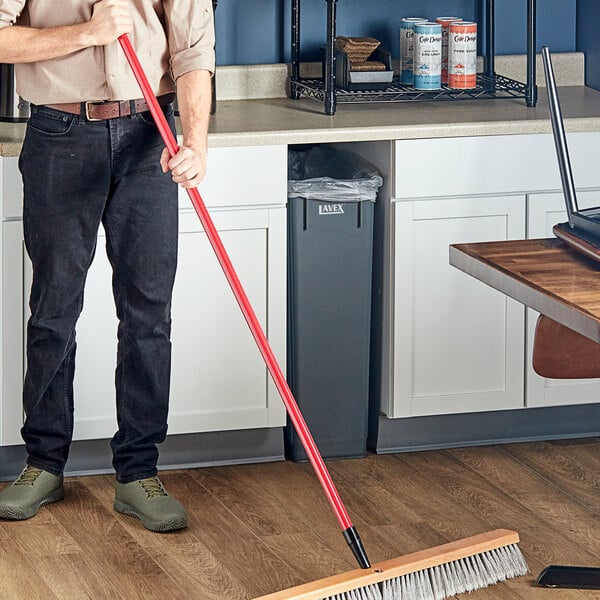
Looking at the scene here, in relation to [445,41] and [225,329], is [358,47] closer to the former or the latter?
[445,41]

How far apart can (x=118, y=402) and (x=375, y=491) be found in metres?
0.66

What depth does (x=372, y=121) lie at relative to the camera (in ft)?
10.6

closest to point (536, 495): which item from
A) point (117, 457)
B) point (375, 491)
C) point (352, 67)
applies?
point (375, 491)

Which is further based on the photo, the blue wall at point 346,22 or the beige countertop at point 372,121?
the blue wall at point 346,22

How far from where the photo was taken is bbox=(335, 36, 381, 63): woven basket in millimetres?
3518

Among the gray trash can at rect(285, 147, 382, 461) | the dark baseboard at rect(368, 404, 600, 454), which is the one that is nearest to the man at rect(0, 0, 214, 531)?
the gray trash can at rect(285, 147, 382, 461)

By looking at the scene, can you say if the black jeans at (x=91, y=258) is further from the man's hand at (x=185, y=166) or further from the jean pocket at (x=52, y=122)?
the man's hand at (x=185, y=166)

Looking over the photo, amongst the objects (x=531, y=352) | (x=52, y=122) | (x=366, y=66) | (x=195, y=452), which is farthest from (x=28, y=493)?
(x=366, y=66)

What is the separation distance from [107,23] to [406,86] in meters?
1.30

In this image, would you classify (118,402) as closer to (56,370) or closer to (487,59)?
(56,370)

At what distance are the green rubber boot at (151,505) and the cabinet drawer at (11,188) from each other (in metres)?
0.67

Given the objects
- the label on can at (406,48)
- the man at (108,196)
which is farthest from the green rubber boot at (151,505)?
the label on can at (406,48)

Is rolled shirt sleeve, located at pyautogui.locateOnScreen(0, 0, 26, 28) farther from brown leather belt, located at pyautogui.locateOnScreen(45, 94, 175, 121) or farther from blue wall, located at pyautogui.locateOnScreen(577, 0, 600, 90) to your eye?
blue wall, located at pyautogui.locateOnScreen(577, 0, 600, 90)

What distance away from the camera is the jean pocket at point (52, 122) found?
267cm
